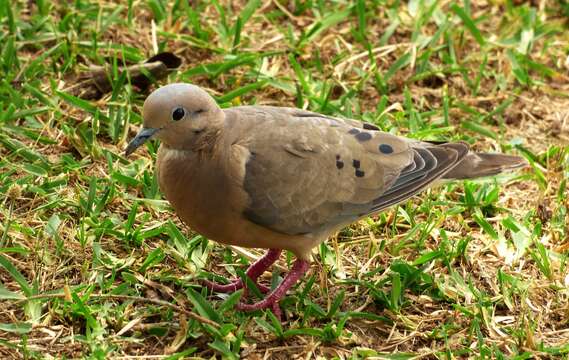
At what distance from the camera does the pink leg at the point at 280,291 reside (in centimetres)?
427

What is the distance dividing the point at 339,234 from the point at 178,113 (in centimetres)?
134

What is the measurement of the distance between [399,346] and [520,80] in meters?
2.55

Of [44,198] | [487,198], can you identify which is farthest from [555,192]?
[44,198]

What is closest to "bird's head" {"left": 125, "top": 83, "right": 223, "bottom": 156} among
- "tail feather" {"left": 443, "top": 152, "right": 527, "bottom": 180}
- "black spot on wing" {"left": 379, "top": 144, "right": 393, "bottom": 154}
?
"black spot on wing" {"left": 379, "top": 144, "right": 393, "bottom": 154}

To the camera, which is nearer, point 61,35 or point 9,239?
point 9,239

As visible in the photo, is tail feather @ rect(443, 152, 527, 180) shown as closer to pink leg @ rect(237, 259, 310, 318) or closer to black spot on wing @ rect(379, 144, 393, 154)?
black spot on wing @ rect(379, 144, 393, 154)

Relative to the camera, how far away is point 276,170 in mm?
4180

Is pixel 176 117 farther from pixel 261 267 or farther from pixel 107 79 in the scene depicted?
pixel 107 79

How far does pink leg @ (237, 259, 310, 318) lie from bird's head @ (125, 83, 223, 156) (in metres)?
0.79

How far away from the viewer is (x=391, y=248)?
4.80 metres

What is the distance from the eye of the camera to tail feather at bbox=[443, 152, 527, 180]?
4691mm

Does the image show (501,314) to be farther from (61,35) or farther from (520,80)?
(61,35)

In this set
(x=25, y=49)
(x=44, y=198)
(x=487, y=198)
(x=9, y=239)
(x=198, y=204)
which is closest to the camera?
(x=198, y=204)

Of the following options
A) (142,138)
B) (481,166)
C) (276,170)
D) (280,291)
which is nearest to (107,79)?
(142,138)
